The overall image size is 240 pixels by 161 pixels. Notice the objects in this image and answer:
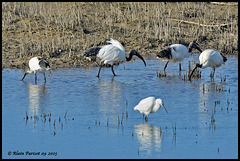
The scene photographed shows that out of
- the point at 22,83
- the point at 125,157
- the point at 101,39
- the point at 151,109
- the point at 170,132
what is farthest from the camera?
the point at 101,39

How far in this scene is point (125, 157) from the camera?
23.5ft

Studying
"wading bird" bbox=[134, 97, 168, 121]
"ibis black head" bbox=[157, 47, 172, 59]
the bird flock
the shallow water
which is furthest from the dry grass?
"wading bird" bbox=[134, 97, 168, 121]

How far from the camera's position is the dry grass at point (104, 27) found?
1750 cm

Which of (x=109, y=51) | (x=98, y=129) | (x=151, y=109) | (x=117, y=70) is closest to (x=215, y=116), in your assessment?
(x=151, y=109)

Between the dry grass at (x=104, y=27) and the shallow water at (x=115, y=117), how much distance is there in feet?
8.65

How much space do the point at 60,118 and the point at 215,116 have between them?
2.92 metres

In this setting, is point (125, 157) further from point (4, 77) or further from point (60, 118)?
point (4, 77)

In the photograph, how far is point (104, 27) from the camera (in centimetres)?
1984

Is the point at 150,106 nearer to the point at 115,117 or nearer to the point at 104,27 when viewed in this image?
the point at 115,117

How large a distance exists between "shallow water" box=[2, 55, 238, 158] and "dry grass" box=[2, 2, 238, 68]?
8.65ft

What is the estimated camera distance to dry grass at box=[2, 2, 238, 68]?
17500mm

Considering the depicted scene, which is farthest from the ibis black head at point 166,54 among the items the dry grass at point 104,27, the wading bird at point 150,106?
the wading bird at point 150,106

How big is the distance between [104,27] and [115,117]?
10.7 metres

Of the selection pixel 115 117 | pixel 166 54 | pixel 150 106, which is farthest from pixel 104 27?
pixel 150 106
